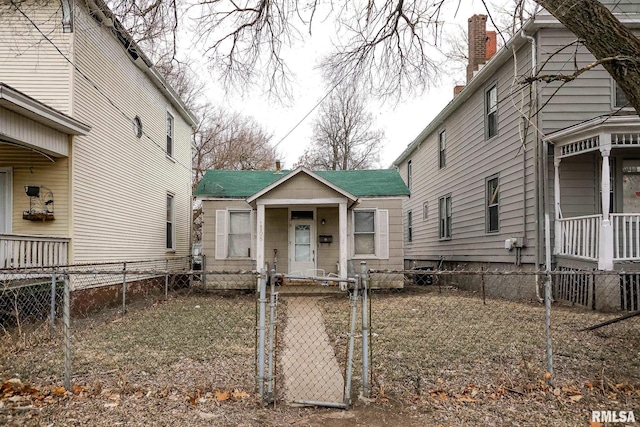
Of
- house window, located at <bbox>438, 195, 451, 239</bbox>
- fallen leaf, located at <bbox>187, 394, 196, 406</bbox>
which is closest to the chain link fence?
fallen leaf, located at <bbox>187, 394, 196, 406</bbox>

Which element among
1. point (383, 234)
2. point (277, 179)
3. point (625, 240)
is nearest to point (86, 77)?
point (277, 179)

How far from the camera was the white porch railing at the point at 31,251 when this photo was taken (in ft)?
25.6

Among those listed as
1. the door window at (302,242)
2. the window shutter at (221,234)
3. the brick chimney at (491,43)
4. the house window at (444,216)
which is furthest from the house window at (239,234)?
the brick chimney at (491,43)

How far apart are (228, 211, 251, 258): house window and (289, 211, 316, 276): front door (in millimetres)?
1332

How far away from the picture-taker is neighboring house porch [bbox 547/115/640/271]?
8.99 metres

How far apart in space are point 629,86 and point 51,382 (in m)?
A: 6.75

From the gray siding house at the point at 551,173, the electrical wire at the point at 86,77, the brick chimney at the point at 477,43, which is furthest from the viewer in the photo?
the brick chimney at the point at 477,43

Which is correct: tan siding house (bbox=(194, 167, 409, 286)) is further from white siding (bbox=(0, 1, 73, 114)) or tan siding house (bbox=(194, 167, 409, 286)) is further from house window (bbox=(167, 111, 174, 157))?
white siding (bbox=(0, 1, 73, 114))

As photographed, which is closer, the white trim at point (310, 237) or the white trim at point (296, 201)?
the white trim at point (296, 201)

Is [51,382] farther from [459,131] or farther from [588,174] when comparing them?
[459,131]

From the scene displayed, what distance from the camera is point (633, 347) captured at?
6.09 m

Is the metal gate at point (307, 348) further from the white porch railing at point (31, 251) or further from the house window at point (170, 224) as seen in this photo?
the house window at point (170, 224)

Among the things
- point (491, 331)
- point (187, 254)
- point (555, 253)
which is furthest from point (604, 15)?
point (187, 254)

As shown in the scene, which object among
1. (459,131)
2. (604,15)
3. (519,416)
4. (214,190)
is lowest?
(519,416)
